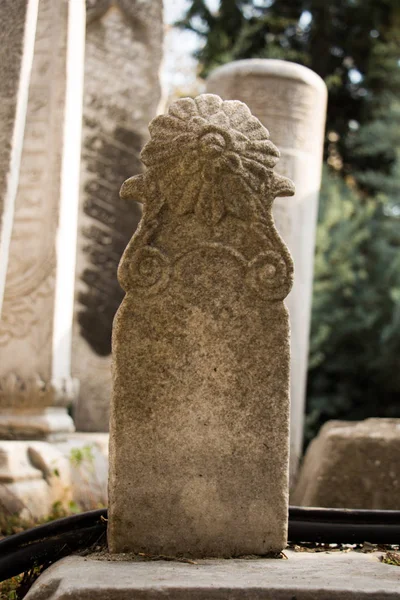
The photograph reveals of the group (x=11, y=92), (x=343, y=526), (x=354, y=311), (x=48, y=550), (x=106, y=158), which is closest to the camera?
(x=48, y=550)

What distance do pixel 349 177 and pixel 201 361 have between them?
1097 cm

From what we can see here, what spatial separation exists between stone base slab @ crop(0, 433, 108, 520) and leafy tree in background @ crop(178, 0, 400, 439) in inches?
229

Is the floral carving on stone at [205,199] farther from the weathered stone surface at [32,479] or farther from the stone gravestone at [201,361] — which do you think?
the weathered stone surface at [32,479]

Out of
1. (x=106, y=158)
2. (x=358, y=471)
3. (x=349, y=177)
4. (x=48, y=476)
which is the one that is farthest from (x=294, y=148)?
(x=349, y=177)

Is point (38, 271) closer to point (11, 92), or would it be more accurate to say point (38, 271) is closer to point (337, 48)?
point (11, 92)

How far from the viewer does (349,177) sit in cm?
1319

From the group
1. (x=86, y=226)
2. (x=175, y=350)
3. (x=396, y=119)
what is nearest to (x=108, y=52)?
(x=86, y=226)

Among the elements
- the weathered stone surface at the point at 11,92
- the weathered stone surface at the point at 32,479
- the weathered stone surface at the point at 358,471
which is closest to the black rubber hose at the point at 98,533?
the weathered stone surface at the point at 11,92

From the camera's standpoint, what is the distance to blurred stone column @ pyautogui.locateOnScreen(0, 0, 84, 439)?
465 centimetres

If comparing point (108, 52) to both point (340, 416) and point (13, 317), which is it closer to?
point (13, 317)

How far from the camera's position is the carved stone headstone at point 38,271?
464cm

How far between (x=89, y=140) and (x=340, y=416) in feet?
20.7

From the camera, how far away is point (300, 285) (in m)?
6.61

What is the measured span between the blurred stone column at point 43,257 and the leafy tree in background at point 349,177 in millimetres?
5722
